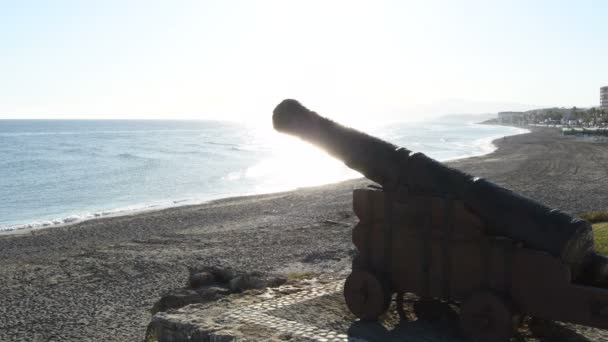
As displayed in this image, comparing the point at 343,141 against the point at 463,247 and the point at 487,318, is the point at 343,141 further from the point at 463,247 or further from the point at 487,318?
the point at 487,318

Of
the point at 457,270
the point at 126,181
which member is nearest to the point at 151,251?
the point at 457,270

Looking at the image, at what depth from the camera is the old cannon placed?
226 inches

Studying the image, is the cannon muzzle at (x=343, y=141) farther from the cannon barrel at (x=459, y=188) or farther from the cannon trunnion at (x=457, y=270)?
the cannon trunnion at (x=457, y=270)

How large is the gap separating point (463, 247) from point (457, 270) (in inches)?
10.0

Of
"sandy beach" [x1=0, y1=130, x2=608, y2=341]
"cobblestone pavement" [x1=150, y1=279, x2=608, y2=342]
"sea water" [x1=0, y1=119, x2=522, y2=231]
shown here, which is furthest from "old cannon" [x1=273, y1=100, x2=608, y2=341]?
"sea water" [x1=0, y1=119, x2=522, y2=231]

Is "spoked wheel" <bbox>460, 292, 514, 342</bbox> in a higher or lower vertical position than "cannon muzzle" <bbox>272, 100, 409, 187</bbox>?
lower

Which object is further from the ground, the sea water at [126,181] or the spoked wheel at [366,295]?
the spoked wheel at [366,295]

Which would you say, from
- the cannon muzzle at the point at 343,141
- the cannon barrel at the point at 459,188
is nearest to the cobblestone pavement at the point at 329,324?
the cannon barrel at the point at 459,188

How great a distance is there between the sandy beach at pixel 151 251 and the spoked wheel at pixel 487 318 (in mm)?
4448

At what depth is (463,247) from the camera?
20.6ft

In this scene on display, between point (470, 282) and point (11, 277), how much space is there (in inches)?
532

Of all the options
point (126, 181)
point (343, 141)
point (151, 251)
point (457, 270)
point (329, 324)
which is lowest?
point (126, 181)

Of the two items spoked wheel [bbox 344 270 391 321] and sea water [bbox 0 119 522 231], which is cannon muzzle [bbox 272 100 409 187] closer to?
spoked wheel [bbox 344 270 391 321]

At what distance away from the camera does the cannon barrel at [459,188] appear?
575cm
